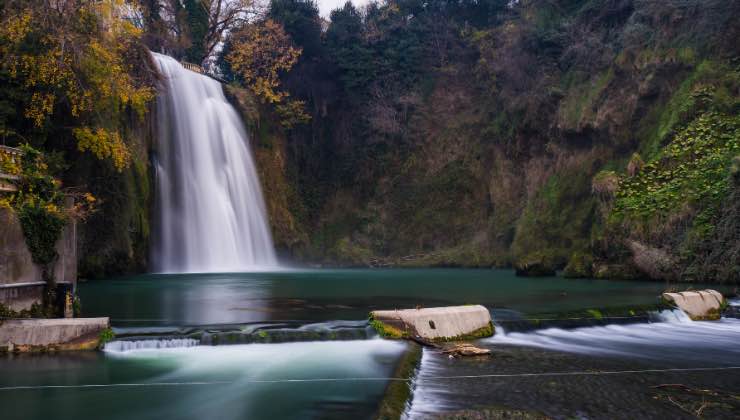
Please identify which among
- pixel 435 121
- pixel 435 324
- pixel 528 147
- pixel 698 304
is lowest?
pixel 698 304

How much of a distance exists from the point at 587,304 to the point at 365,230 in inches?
1051

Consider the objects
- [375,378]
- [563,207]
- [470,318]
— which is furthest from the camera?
[563,207]

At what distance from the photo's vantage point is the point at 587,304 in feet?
47.6

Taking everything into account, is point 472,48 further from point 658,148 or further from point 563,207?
point 658,148

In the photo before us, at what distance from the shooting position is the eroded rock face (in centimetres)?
1306

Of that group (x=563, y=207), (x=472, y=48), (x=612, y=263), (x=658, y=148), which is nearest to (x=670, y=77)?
(x=658, y=148)

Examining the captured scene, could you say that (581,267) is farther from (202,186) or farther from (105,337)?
(105,337)

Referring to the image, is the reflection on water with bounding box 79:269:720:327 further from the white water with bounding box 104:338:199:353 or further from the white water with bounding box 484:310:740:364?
the white water with bounding box 484:310:740:364

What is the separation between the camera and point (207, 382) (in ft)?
25.1

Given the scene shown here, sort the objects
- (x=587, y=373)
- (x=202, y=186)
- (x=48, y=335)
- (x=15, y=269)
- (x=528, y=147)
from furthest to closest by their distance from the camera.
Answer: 1. (x=528, y=147)
2. (x=202, y=186)
3. (x=15, y=269)
4. (x=48, y=335)
5. (x=587, y=373)

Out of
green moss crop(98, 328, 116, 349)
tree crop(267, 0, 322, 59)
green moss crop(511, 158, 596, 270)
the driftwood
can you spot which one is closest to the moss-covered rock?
green moss crop(511, 158, 596, 270)

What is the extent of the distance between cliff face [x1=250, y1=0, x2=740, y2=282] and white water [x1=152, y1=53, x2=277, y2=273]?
13.4 feet

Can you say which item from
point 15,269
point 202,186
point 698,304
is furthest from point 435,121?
point 15,269

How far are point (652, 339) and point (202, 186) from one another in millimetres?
23966
